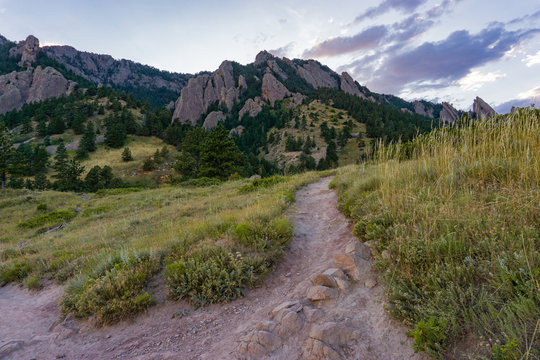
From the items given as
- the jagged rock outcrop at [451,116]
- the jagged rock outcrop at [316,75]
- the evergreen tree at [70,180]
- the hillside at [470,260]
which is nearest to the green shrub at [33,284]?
the hillside at [470,260]

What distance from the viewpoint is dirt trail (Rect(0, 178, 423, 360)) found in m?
3.03

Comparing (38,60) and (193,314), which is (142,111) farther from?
(38,60)

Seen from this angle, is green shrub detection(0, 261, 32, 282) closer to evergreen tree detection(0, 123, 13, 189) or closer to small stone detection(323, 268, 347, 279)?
small stone detection(323, 268, 347, 279)

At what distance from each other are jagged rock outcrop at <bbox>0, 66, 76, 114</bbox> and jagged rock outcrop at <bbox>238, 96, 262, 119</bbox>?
79.3m

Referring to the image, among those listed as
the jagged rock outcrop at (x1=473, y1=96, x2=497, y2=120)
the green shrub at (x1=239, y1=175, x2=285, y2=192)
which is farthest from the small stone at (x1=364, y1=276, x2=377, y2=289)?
the green shrub at (x1=239, y1=175, x2=285, y2=192)

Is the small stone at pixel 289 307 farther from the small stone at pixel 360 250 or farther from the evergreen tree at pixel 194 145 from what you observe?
the evergreen tree at pixel 194 145

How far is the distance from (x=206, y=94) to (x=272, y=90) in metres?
38.6

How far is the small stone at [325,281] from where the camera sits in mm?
4031

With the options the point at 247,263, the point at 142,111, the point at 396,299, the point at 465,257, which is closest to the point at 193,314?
the point at 247,263

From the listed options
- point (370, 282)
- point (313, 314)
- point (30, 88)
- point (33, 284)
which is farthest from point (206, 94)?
point (313, 314)

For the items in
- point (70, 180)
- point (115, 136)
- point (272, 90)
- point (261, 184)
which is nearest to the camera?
point (261, 184)

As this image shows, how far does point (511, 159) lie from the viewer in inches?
205

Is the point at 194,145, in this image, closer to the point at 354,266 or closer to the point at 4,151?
the point at 4,151

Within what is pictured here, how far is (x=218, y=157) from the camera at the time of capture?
116 feet
